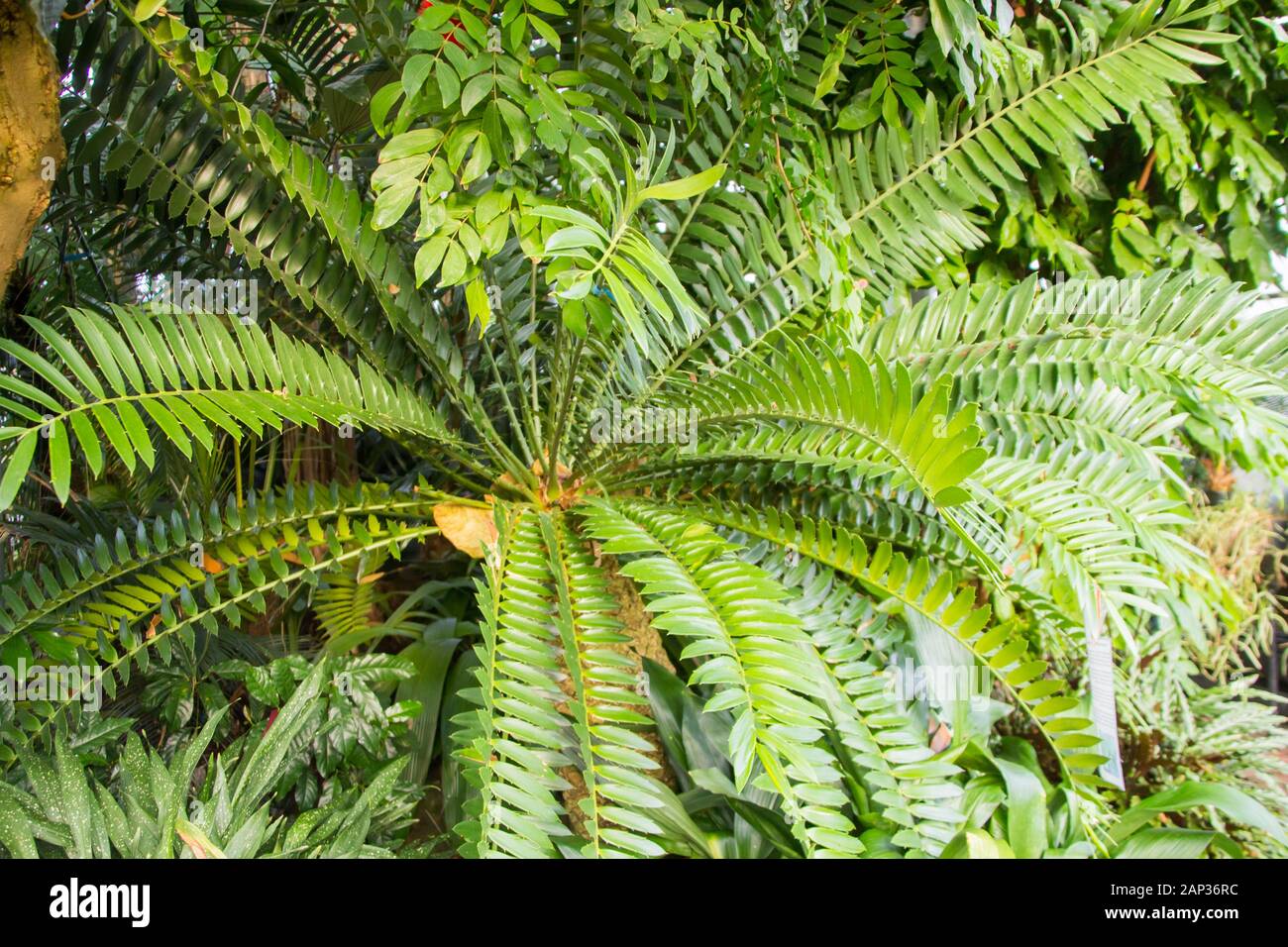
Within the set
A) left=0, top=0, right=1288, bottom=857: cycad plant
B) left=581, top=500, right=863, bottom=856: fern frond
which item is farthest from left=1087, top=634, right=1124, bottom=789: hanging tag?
left=581, top=500, right=863, bottom=856: fern frond

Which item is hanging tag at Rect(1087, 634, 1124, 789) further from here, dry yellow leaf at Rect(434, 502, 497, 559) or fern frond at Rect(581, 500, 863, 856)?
dry yellow leaf at Rect(434, 502, 497, 559)

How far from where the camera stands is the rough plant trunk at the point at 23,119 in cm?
90

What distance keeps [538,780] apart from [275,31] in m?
1.81

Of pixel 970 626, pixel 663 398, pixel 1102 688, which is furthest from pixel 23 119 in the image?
pixel 1102 688

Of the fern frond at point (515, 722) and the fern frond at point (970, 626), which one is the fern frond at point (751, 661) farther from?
the fern frond at point (970, 626)

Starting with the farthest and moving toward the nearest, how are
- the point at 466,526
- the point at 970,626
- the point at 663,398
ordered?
the point at 663,398 → the point at 466,526 → the point at 970,626

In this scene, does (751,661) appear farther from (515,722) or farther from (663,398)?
(663,398)

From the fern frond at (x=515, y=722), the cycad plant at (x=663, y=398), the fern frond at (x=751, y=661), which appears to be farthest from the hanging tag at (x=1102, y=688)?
the fern frond at (x=515, y=722)

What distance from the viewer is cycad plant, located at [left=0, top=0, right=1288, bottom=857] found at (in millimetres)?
938

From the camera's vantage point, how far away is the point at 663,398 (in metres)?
1.56

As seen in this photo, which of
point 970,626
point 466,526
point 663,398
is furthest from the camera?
point 663,398

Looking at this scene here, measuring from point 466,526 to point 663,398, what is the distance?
45cm
